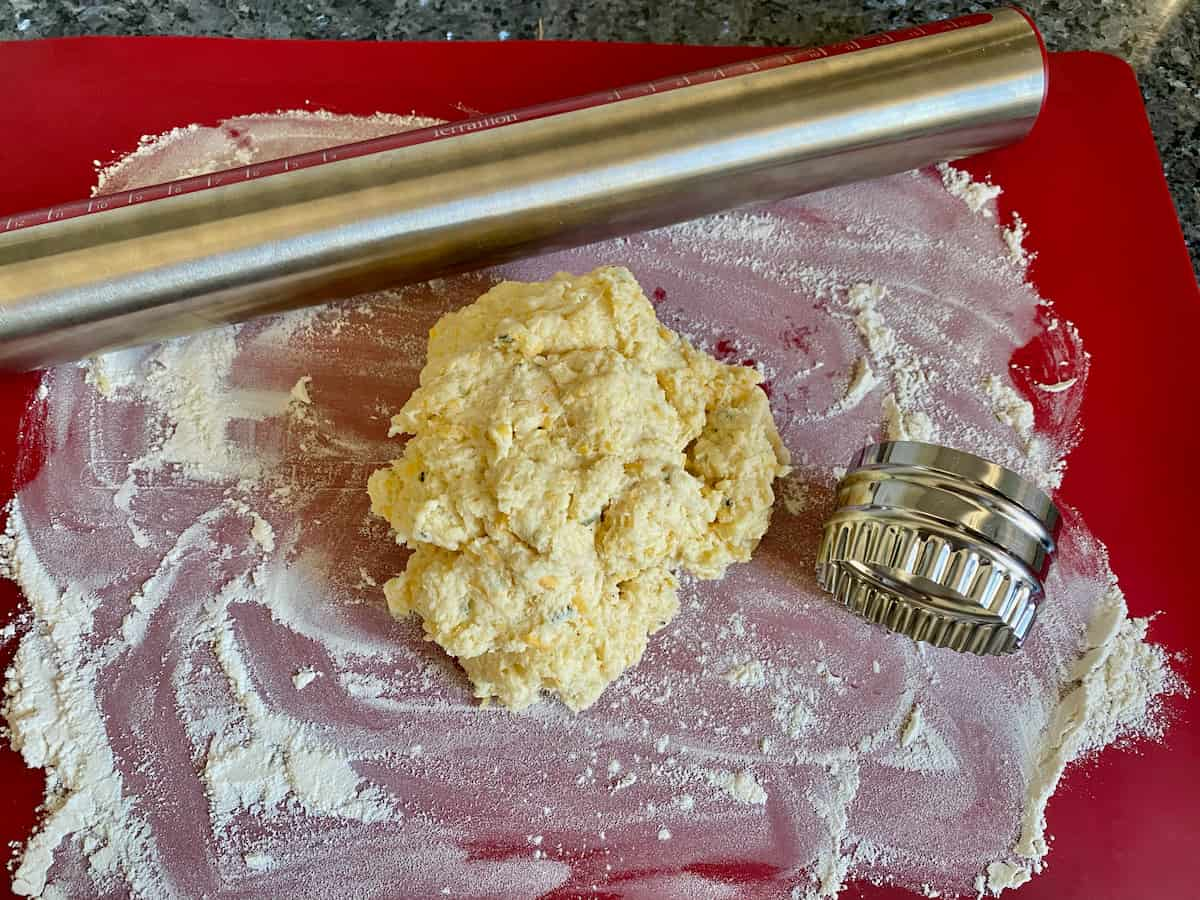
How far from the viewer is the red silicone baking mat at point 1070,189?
1.19m

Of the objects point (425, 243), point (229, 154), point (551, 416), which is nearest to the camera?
point (551, 416)

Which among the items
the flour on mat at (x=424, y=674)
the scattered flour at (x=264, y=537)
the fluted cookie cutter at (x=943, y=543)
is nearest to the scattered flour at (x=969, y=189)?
the flour on mat at (x=424, y=674)

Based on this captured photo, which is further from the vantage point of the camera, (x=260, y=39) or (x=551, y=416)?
(x=260, y=39)

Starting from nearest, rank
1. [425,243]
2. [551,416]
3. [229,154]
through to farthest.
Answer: [551,416]
[425,243]
[229,154]

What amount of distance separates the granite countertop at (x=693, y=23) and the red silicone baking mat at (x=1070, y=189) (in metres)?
0.07

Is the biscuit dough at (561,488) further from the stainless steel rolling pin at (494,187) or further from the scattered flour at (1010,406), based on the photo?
the scattered flour at (1010,406)

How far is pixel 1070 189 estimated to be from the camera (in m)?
1.37

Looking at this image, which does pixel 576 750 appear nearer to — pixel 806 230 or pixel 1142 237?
pixel 806 230

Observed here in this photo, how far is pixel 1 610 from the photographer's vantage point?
45.7 inches

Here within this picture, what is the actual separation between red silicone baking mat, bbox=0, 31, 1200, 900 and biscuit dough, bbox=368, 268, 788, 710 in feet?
1.47

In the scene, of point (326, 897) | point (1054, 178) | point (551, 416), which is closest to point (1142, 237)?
point (1054, 178)

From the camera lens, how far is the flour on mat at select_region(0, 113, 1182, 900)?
1.13 meters

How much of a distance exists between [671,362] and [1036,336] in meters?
0.59

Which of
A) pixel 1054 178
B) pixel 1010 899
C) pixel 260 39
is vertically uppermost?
pixel 260 39
